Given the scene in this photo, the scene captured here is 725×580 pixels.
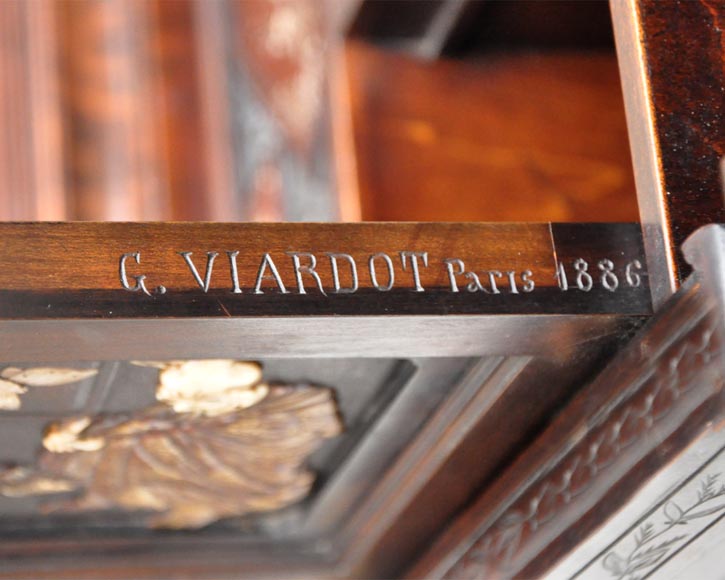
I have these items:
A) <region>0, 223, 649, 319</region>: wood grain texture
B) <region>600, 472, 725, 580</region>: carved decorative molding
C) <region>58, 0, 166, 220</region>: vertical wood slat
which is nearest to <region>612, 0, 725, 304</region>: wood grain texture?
<region>0, 223, 649, 319</region>: wood grain texture

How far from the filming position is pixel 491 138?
1.59m

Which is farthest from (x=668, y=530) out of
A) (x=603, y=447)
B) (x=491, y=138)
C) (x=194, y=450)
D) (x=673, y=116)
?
(x=491, y=138)

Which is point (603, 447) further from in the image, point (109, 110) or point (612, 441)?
point (109, 110)

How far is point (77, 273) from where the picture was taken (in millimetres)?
852

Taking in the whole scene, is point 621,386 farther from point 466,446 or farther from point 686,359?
point 466,446

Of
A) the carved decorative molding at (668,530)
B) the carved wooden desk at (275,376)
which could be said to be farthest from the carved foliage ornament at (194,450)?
the carved decorative molding at (668,530)

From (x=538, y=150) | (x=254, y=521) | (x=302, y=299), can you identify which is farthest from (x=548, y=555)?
(x=538, y=150)

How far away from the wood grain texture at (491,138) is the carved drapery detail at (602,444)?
49 cm

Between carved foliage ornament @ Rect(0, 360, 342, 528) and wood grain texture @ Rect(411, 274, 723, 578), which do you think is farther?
carved foliage ornament @ Rect(0, 360, 342, 528)

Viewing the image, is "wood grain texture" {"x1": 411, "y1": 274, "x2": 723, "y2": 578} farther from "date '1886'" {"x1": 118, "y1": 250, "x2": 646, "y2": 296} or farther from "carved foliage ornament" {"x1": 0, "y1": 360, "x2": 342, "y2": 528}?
"carved foliage ornament" {"x1": 0, "y1": 360, "x2": 342, "y2": 528}

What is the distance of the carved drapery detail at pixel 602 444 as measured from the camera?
884 mm

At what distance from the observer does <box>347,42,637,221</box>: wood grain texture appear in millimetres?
1560

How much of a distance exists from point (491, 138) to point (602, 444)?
2.18ft

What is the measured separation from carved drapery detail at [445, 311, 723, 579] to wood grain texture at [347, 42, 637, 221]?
49 cm
